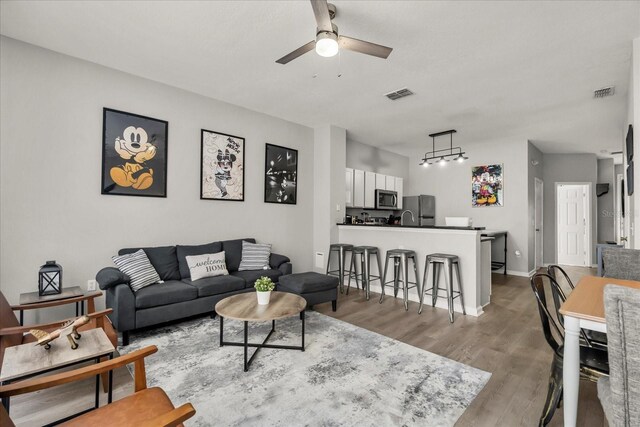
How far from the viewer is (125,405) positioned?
1299mm

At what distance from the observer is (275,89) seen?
154 inches

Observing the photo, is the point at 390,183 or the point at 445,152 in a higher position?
the point at 445,152

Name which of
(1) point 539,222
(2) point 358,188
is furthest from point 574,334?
(1) point 539,222

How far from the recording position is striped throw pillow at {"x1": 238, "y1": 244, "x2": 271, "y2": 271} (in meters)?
4.16

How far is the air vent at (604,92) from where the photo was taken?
3.67 m

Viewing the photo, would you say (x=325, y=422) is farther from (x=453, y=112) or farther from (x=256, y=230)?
(x=453, y=112)

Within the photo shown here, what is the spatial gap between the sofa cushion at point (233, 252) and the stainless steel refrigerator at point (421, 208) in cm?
435

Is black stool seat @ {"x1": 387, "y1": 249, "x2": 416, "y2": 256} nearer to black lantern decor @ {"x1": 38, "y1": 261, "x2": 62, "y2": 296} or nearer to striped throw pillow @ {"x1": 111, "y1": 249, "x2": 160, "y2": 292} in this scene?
striped throw pillow @ {"x1": 111, "y1": 249, "x2": 160, "y2": 292}

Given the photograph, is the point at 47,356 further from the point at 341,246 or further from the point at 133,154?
the point at 341,246

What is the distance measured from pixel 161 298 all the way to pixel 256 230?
1939mm

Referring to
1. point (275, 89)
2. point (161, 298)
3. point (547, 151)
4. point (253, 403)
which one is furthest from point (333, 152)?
point (547, 151)

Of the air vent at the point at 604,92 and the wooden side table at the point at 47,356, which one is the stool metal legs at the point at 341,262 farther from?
the air vent at the point at 604,92

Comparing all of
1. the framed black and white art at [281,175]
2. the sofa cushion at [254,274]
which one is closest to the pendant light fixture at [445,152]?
the framed black and white art at [281,175]

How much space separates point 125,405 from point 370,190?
5.72 m
